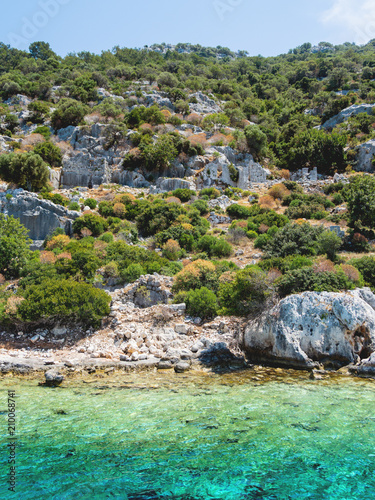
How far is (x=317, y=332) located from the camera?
12.6 m

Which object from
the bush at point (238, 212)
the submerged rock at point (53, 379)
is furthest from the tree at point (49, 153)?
the submerged rock at point (53, 379)

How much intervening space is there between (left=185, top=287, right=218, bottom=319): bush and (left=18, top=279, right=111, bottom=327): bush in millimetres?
4196

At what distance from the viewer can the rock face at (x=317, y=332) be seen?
1234 centimetres

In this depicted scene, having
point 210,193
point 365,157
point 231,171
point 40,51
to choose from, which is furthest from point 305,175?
point 40,51

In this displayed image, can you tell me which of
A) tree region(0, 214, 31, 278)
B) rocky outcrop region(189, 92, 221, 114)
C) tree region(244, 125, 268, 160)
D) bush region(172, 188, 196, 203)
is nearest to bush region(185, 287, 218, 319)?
tree region(0, 214, 31, 278)

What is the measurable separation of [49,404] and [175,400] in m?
3.62

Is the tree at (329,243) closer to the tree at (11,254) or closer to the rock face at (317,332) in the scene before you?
the rock face at (317,332)

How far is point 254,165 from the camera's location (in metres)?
45.4

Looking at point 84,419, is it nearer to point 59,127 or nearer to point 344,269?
point 344,269

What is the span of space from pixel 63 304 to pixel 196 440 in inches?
402

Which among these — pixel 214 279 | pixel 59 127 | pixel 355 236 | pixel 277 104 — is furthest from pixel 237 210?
pixel 277 104

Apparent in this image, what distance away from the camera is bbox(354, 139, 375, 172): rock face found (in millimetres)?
41750

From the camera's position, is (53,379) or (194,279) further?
(194,279)

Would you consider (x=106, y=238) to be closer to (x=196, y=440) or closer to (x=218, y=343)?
(x=218, y=343)
